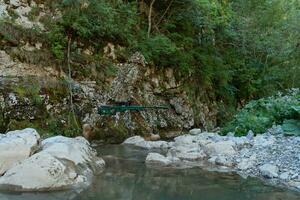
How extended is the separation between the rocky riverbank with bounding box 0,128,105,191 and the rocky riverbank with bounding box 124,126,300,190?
56.6 inches

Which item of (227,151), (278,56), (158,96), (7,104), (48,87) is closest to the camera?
(227,151)

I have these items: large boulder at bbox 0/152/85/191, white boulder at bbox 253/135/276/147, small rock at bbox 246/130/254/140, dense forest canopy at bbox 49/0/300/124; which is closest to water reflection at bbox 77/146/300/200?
large boulder at bbox 0/152/85/191

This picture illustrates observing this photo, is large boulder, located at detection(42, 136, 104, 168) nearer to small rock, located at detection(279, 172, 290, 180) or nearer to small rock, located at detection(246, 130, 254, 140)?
small rock, located at detection(279, 172, 290, 180)

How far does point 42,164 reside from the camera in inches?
215

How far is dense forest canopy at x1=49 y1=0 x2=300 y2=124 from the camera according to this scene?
33.5 feet

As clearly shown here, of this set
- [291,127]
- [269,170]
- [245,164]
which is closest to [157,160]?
[245,164]

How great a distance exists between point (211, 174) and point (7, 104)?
4.58 m

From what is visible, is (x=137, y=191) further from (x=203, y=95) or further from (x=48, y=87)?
(x=203, y=95)

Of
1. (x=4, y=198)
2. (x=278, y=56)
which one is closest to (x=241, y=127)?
(x=4, y=198)

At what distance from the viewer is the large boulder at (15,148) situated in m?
5.76

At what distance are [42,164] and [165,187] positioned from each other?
1.67 m

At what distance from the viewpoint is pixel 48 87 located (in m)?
9.34

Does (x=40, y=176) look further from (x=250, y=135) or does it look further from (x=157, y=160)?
(x=250, y=135)

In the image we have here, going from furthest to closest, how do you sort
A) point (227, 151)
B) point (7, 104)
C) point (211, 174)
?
1. point (7, 104)
2. point (227, 151)
3. point (211, 174)
